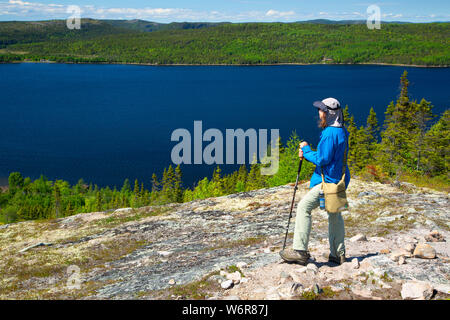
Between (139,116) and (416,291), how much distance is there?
132290mm

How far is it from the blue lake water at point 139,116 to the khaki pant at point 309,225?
76.0 metres

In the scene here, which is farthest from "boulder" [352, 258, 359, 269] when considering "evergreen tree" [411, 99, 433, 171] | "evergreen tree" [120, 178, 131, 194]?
"evergreen tree" [120, 178, 131, 194]

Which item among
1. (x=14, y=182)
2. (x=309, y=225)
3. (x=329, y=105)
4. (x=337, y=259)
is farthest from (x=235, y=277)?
(x=14, y=182)

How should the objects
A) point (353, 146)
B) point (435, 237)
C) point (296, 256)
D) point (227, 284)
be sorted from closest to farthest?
point (227, 284), point (296, 256), point (435, 237), point (353, 146)

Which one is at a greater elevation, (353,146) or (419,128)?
(419,128)

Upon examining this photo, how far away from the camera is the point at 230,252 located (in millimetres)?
10438

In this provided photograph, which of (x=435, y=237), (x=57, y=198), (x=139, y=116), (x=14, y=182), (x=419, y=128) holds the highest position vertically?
(x=435, y=237)

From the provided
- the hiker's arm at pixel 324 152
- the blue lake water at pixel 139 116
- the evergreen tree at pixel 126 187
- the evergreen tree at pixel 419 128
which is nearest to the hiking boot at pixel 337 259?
the hiker's arm at pixel 324 152

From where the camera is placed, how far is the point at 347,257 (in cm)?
819

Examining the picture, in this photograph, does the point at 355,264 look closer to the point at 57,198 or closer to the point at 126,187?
the point at 57,198

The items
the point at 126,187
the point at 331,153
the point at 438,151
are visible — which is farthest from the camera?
the point at 126,187

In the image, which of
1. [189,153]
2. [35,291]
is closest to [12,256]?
[35,291]

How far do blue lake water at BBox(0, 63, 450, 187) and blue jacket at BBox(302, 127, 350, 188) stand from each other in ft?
251

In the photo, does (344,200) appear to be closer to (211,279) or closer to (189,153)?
(211,279)
